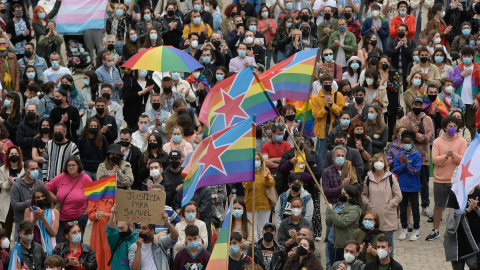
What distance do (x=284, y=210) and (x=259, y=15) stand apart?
813cm

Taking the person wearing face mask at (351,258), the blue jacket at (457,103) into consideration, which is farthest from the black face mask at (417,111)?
the person wearing face mask at (351,258)

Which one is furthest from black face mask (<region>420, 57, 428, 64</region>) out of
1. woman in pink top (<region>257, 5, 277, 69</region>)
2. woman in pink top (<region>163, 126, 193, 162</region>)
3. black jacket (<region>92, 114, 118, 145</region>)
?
black jacket (<region>92, 114, 118, 145</region>)

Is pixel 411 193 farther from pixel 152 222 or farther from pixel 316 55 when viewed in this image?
pixel 152 222

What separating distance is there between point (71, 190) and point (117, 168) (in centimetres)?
86

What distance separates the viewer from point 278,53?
23906 mm

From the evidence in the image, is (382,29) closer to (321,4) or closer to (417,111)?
(321,4)

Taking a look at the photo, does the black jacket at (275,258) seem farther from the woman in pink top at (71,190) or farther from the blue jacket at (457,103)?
the blue jacket at (457,103)

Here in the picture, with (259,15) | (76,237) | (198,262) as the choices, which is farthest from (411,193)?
(259,15)

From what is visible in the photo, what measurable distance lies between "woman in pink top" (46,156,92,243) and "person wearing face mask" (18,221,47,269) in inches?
49.8

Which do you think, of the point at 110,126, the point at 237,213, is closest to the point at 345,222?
the point at 237,213

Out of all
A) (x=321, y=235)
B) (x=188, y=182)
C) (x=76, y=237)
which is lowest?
(x=321, y=235)

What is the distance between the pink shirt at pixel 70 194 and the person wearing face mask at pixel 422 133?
5273 millimetres

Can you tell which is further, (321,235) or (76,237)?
(321,235)

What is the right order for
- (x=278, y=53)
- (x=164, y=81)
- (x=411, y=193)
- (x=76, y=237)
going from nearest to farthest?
(x=76, y=237) < (x=411, y=193) < (x=164, y=81) < (x=278, y=53)
